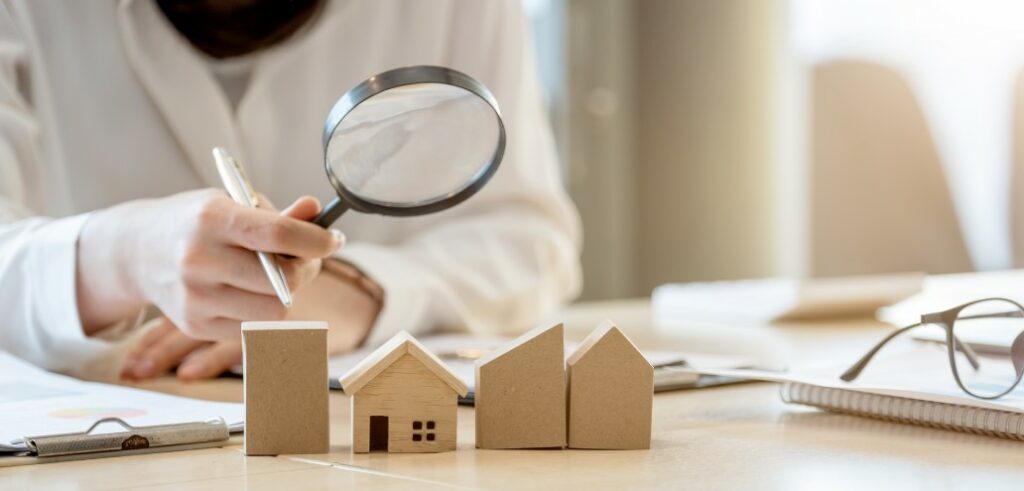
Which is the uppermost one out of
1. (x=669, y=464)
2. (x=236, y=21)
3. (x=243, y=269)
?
(x=236, y=21)

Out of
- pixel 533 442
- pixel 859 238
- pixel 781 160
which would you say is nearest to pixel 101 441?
pixel 533 442

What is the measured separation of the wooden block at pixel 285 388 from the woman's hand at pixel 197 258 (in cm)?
17

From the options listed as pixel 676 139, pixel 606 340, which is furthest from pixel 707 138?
pixel 606 340

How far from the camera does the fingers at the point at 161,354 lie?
1.13 meters

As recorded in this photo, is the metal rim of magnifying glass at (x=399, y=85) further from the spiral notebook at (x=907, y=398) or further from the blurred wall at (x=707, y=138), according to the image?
the blurred wall at (x=707, y=138)

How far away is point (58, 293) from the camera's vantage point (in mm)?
1116

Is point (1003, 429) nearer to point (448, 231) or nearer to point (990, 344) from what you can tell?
point (990, 344)

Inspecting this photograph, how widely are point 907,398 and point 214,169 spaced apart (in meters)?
0.99

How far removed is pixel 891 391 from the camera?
82 centimetres

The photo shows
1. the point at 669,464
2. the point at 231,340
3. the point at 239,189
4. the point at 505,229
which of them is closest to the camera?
the point at 669,464

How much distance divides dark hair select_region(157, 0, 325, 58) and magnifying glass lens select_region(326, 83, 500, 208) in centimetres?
60

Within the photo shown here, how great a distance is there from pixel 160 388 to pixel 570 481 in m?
0.53

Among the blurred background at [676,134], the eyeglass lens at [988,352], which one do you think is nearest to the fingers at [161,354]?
the eyeglass lens at [988,352]

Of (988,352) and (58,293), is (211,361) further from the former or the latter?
(988,352)
